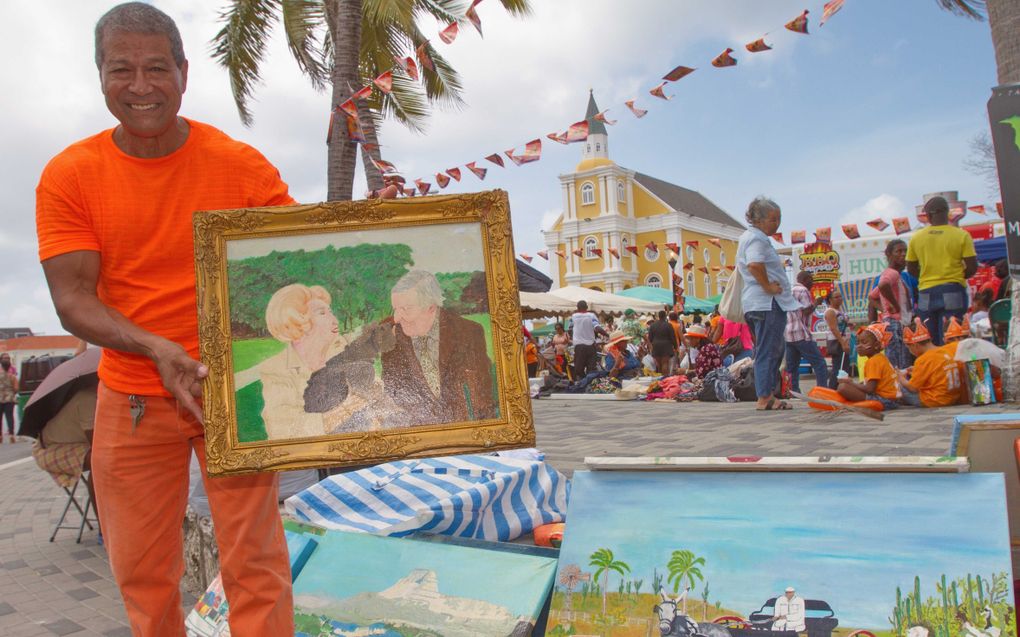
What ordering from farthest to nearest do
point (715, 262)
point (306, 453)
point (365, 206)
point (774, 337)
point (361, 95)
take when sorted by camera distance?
point (715, 262) → point (361, 95) → point (774, 337) → point (365, 206) → point (306, 453)

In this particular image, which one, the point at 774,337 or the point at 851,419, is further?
the point at 774,337

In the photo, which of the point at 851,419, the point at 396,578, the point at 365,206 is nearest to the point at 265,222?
the point at 365,206

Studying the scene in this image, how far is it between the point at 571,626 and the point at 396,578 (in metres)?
0.75

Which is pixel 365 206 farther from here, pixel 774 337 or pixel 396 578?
pixel 774 337

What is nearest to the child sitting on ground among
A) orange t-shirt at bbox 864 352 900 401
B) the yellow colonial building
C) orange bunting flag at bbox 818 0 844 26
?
orange t-shirt at bbox 864 352 900 401

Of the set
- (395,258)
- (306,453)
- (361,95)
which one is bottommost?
(306,453)

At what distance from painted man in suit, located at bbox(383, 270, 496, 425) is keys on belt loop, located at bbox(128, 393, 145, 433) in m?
0.64

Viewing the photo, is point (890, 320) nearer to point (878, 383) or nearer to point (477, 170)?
point (878, 383)

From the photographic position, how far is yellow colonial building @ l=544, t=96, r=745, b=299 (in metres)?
66.8

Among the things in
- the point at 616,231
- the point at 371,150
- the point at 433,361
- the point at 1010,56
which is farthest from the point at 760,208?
the point at 616,231

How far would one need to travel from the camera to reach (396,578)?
2.70 metres

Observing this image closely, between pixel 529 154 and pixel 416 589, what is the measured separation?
37.9 ft

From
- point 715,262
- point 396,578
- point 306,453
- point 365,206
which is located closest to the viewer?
point 306,453

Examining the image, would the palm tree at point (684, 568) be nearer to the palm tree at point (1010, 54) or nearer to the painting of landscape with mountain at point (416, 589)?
the painting of landscape with mountain at point (416, 589)
